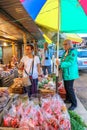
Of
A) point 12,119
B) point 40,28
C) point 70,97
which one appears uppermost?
point 40,28

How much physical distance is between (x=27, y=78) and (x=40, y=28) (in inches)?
55.6

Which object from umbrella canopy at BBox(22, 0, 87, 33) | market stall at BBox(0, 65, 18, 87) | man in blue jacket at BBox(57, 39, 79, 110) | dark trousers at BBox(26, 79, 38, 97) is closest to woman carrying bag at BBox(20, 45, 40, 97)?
dark trousers at BBox(26, 79, 38, 97)

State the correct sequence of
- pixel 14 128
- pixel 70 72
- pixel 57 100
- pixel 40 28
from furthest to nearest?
1. pixel 40 28
2. pixel 70 72
3. pixel 57 100
4. pixel 14 128

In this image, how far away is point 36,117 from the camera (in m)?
2.93

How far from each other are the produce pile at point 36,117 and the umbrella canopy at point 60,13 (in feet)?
8.44

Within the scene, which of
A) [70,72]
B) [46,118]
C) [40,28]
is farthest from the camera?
[40,28]

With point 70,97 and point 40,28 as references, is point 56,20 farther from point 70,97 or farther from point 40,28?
point 70,97

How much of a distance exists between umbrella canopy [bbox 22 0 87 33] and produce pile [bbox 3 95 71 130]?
257 centimetres

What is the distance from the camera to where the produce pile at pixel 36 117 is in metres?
2.78

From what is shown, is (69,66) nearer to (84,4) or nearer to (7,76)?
(84,4)

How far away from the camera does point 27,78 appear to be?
581 cm

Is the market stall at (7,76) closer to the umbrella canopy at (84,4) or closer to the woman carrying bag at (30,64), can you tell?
the woman carrying bag at (30,64)

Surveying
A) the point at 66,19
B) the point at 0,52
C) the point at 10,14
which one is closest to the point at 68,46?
the point at 66,19

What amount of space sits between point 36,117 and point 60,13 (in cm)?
322
